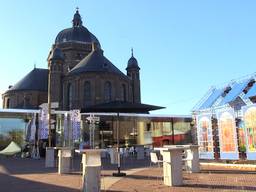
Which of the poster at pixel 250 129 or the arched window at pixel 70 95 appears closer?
the poster at pixel 250 129

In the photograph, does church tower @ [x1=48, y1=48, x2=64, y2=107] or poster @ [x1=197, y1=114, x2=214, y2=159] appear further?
church tower @ [x1=48, y1=48, x2=64, y2=107]

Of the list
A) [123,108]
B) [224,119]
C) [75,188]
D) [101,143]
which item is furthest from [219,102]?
[101,143]

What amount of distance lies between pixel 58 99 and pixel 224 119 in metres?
42.1

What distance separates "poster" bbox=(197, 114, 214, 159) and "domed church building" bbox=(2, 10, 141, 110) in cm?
3338

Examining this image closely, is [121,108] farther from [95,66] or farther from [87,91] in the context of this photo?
[95,66]

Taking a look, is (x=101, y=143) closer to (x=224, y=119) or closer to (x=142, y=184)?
(x=224, y=119)

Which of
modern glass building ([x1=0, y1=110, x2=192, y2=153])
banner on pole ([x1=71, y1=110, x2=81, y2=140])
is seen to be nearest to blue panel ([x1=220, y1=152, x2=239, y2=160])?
banner on pole ([x1=71, y1=110, x2=81, y2=140])

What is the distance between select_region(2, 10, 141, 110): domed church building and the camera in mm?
51844

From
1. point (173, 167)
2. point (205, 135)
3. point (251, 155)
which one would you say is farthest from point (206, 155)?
point (173, 167)

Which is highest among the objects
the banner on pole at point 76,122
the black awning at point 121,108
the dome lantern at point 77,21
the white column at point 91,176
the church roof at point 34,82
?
the dome lantern at point 77,21

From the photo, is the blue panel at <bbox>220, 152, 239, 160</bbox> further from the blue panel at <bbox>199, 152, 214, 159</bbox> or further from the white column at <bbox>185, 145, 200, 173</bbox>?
the white column at <bbox>185, 145, 200, 173</bbox>

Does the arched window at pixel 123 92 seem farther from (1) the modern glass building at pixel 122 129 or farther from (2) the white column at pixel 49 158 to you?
(2) the white column at pixel 49 158

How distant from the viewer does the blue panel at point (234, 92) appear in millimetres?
15379

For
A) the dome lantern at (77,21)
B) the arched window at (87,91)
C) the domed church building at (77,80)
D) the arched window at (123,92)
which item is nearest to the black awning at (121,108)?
the domed church building at (77,80)
